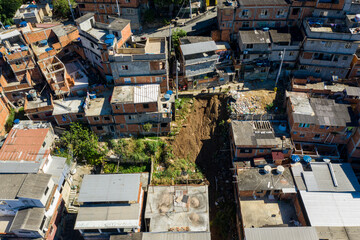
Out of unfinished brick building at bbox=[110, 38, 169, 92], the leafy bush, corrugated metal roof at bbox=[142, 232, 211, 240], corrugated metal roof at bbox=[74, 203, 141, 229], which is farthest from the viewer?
the leafy bush

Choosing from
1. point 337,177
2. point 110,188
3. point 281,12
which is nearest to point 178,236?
point 110,188

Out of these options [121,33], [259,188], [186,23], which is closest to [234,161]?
[259,188]

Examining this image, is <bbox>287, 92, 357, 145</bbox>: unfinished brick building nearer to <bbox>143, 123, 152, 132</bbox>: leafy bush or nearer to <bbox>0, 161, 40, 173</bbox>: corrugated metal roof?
<bbox>143, 123, 152, 132</bbox>: leafy bush

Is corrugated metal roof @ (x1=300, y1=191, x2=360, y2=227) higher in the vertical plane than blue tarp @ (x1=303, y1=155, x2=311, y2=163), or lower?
lower

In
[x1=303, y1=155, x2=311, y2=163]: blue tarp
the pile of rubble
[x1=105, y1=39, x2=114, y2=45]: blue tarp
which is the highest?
[x1=105, y1=39, x2=114, y2=45]: blue tarp

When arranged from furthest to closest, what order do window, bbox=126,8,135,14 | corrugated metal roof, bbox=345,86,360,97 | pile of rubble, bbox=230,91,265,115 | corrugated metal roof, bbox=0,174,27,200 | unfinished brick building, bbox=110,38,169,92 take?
window, bbox=126,8,135,14
pile of rubble, bbox=230,91,265,115
unfinished brick building, bbox=110,38,169,92
corrugated metal roof, bbox=345,86,360,97
corrugated metal roof, bbox=0,174,27,200

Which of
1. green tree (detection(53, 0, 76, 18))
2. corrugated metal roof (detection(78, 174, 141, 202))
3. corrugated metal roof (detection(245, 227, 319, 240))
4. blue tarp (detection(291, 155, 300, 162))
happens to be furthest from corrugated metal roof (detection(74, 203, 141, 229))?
green tree (detection(53, 0, 76, 18))
